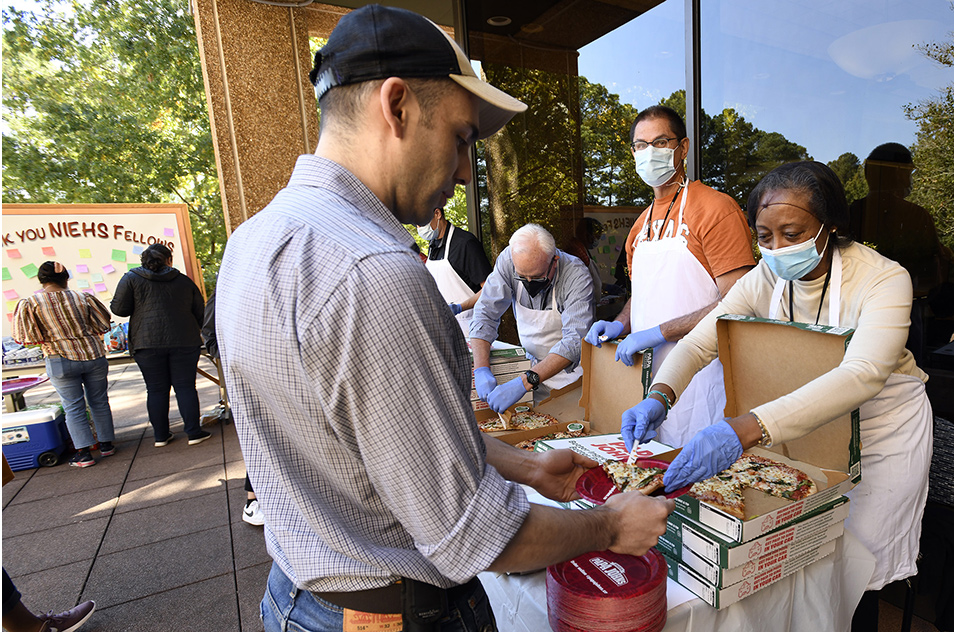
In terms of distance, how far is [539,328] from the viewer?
2945mm

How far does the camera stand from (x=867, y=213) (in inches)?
102

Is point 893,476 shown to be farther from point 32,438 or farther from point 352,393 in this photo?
point 32,438

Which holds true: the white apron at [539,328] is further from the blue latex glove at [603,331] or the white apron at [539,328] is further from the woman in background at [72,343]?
the woman in background at [72,343]

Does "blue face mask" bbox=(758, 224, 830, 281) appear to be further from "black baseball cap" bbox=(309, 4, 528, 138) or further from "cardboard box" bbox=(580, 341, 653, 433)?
"black baseball cap" bbox=(309, 4, 528, 138)

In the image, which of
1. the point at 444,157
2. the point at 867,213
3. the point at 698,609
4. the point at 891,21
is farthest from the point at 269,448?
the point at 891,21

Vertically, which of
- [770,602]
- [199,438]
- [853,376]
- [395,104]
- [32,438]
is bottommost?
[199,438]

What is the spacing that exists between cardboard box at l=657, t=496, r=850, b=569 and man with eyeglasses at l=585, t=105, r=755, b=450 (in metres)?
0.73

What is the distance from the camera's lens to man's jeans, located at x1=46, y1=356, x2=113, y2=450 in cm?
476

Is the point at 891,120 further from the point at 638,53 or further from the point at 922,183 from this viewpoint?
the point at 638,53

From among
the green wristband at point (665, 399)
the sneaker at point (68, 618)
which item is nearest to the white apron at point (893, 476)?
the green wristband at point (665, 399)

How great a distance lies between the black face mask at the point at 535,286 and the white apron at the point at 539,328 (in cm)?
5

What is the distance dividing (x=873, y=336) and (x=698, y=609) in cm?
82

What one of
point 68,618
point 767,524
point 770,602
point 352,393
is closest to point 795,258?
point 767,524

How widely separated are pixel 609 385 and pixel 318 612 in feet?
4.95
